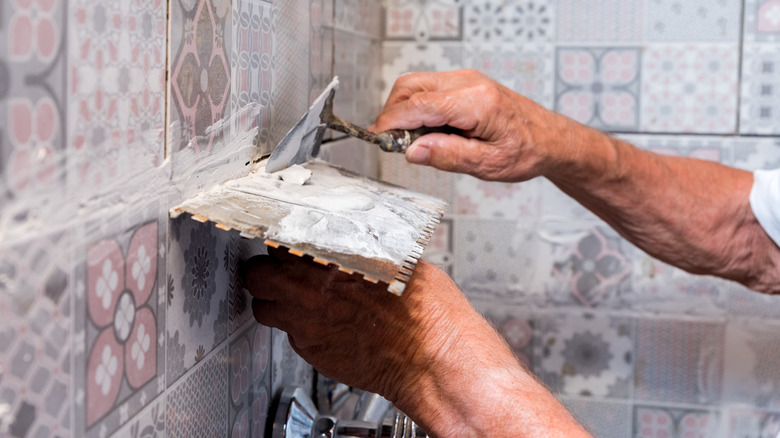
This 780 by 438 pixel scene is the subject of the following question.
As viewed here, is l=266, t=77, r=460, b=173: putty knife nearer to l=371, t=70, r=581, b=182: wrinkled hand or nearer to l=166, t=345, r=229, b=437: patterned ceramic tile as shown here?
l=371, t=70, r=581, b=182: wrinkled hand

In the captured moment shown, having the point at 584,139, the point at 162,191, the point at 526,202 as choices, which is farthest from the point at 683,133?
the point at 162,191

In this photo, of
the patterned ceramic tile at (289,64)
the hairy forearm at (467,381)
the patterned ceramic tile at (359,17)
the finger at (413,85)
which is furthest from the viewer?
the patterned ceramic tile at (359,17)

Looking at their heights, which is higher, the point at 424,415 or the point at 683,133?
the point at 683,133

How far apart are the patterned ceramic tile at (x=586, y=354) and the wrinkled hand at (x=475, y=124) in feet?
1.46

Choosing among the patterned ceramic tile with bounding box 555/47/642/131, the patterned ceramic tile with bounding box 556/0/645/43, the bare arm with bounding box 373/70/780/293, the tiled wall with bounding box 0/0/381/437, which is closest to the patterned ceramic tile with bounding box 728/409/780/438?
the bare arm with bounding box 373/70/780/293

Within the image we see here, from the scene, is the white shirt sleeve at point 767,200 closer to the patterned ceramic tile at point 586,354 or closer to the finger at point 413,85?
the patterned ceramic tile at point 586,354

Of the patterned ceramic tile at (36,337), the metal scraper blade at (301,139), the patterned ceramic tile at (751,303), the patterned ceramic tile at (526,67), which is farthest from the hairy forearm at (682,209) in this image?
the patterned ceramic tile at (36,337)

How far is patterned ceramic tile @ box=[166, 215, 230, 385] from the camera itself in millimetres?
443

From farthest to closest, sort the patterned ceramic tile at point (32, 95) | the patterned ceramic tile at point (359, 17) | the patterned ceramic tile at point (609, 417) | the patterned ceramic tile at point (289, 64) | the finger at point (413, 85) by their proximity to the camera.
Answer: the patterned ceramic tile at point (609, 417) → the patterned ceramic tile at point (359, 17) → the finger at point (413, 85) → the patterned ceramic tile at point (289, 64) → the patterned ceramic tile at point (32, 95)

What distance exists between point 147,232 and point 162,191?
29mm

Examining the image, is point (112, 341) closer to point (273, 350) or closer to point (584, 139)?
point (273, 350)

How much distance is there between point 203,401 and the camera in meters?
0.50

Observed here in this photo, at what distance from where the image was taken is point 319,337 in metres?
0.51

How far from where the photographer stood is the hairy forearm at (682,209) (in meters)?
0.89
